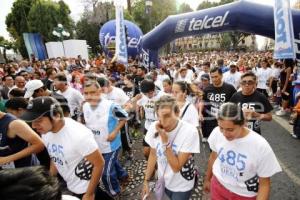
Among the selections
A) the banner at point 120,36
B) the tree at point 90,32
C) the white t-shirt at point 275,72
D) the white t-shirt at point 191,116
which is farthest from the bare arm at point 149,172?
the tree at point 90,32

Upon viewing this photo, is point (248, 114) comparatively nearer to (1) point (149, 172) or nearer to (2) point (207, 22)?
(1) point (149, 172)

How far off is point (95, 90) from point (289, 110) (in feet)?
23.5

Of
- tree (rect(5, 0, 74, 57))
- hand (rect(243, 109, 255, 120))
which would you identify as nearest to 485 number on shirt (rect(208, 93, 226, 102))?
hand (rect(243, 109, 255, 120))

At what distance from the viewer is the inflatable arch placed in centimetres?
700

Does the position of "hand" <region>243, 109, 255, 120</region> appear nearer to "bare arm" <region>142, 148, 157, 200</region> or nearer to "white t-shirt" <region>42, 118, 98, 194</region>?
"bare arm" <region>142, 148, 157, 200</region>

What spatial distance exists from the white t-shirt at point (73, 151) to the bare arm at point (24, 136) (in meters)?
0.09

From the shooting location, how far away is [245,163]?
2412 mm

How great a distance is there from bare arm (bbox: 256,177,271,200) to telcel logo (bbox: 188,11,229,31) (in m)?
5.97

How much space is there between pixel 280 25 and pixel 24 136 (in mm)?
5427

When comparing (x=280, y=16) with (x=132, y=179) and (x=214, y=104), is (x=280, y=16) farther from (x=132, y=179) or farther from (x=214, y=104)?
(x=132, y=179)

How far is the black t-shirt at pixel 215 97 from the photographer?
4.78 meters

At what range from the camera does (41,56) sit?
27.8 m

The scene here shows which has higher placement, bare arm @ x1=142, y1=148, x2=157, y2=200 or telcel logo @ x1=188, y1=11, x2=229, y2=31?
telcel logo @ x1=188, y1=11, x2=229, y2=31

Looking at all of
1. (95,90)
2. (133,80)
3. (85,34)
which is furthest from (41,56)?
(95,90)
